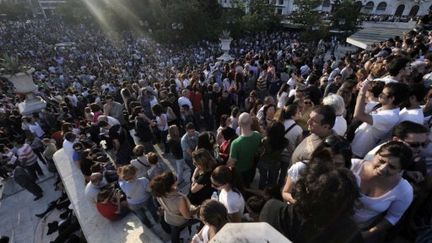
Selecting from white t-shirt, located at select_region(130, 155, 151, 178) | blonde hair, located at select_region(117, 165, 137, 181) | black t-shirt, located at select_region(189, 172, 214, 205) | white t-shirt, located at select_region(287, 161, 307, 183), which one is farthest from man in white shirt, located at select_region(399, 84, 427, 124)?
white t-shirt, located at select_region(130, 155, 151, 178)

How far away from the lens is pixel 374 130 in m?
3.05

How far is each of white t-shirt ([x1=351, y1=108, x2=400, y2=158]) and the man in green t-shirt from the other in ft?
4.20

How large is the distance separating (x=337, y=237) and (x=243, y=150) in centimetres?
221

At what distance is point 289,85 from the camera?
22.3 ft

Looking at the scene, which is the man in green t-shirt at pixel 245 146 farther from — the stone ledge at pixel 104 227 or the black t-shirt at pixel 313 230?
the black t-shirt at pixel 313 230

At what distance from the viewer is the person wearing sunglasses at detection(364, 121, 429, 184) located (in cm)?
→ 231

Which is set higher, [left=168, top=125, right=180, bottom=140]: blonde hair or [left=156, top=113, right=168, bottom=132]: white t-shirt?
[left=168, top=125, right=180, bottom=140]: blonde hair

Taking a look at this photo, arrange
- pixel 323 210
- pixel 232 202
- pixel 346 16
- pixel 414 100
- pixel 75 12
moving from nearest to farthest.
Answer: pixel 323 210 → pixel 232 202 → pixel 414 100 → pixel 346 16 → pixel 75 12

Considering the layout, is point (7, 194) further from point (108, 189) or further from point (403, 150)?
→ point (403, 150)

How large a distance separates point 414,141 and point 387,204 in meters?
0.68

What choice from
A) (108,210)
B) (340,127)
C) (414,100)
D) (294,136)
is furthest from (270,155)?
(108,210)

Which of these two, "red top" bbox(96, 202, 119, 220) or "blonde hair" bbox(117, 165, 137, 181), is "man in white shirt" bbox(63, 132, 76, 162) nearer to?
"red top" bbox(96, 202, 119, 220)

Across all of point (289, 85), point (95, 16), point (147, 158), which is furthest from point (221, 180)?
point (95, 16)

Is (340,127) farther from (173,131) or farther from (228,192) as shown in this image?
(173,131)
